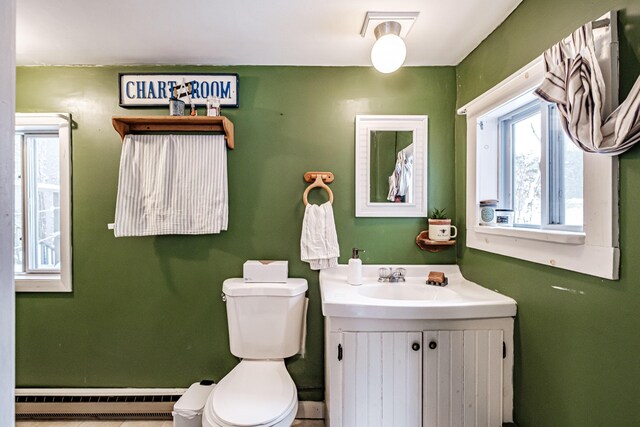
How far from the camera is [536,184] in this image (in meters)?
1.48

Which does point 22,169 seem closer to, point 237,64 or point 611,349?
point 237,64

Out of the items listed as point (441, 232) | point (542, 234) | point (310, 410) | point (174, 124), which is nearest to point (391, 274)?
point (441, 232)

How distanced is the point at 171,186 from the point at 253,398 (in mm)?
1200

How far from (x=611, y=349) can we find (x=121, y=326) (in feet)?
7.63

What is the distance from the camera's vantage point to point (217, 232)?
6.08ft

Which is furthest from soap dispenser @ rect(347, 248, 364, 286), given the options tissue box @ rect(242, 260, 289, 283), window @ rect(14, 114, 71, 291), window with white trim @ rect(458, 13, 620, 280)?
window @ rect(14, 114, 71, 291)

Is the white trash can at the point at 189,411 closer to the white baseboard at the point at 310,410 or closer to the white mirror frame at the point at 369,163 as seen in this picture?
the white baseboard at the point at 310,410

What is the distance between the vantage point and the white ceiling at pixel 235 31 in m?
1.40

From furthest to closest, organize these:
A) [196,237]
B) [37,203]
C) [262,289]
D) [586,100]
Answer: [37,203] → [196,237] → [262,289] → [586,100]

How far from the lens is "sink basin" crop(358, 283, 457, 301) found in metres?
1.76

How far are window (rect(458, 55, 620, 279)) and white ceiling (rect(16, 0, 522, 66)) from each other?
1.20 feet

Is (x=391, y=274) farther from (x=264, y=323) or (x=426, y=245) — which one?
(x=264, y=323)

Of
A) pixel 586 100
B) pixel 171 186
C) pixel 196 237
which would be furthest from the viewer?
pixel 196 237

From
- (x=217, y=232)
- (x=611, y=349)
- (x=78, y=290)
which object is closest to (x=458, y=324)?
(x=611, y=349)
